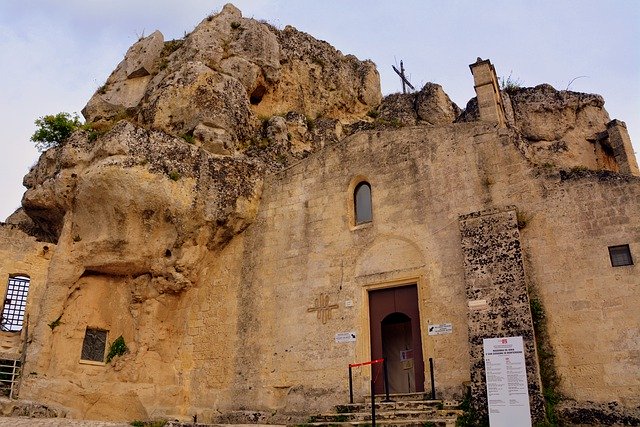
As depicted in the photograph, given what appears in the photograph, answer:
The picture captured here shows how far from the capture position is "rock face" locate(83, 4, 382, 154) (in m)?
16.3

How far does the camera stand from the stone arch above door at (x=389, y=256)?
1249cm

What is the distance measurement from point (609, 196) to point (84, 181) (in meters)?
11.9

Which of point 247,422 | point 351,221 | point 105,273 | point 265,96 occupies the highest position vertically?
point 265,96

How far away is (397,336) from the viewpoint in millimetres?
13766

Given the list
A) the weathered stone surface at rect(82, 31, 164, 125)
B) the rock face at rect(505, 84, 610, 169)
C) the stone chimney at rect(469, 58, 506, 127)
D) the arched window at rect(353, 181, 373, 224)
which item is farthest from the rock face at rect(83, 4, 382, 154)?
the stone chimney at rect(469, 58, 506, 127)

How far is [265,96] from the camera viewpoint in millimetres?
19641

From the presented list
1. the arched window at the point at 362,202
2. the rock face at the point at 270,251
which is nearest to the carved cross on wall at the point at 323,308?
the rock face at the point at 270,251

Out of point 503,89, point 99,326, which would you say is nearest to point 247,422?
point 99,326

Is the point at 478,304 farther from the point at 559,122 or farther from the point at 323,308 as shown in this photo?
the point at 559,122

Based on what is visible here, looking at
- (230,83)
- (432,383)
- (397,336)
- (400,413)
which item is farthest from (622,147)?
(230,83)

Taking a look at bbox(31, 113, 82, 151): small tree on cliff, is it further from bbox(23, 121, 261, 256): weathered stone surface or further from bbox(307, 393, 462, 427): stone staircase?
bbox(307, 393, 462, 427): stone staircase

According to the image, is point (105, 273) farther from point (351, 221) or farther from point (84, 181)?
point (351, 221)

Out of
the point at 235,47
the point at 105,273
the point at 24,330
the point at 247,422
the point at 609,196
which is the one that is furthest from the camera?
the point at 235,47

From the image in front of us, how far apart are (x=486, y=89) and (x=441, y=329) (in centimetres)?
621
